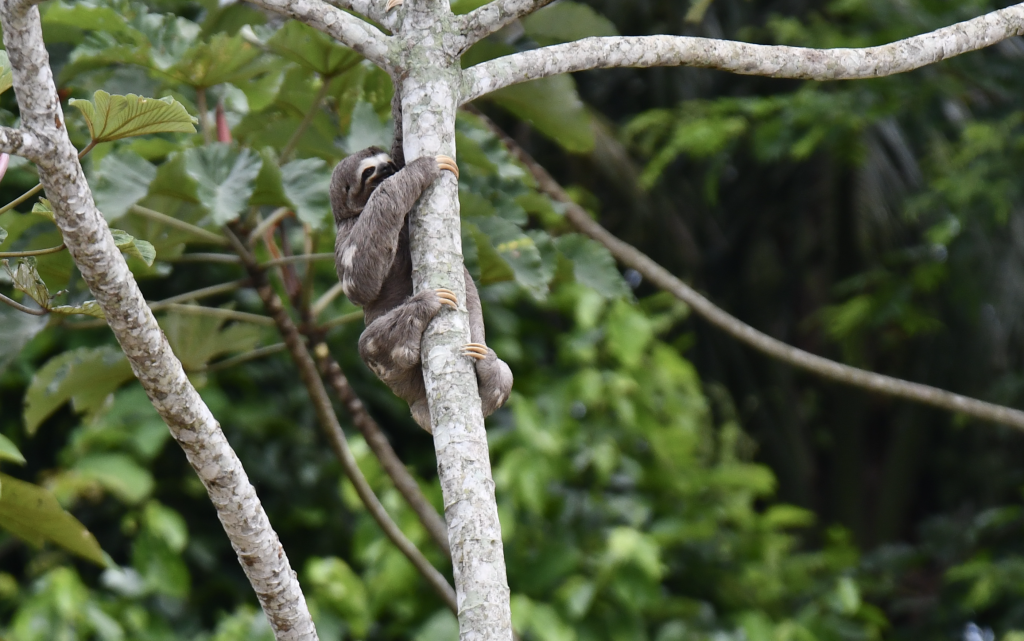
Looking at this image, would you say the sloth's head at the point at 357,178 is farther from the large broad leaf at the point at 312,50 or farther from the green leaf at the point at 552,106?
the green leaf at the point at 552,106

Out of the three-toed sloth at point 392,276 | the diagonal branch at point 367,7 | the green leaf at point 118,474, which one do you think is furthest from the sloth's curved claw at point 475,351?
the green leaf at point 118,474

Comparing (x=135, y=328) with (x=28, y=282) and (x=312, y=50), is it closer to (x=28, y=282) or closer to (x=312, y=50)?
(x=28, y=282)

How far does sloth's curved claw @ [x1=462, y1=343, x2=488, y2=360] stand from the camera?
1.82 metres

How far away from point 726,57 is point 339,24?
825 mm

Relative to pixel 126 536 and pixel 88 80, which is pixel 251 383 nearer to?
pixel 126 536

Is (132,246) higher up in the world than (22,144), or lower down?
higher up

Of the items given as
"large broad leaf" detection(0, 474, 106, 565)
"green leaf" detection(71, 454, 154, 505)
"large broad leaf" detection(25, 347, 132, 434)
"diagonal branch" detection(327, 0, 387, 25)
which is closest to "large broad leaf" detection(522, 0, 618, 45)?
"diagonal branch" detection(327, 0, 387, 25)

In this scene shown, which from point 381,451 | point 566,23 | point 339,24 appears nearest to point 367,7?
point 339,24

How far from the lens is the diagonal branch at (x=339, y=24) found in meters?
1.94

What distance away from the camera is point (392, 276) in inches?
97.3

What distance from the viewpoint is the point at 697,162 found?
7254 millimetres

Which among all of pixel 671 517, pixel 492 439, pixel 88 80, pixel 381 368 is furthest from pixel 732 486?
pixel 88 80

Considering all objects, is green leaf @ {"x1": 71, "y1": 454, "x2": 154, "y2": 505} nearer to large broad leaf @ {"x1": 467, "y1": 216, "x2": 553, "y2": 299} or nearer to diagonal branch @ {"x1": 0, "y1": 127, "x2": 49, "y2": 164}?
large broad leaf @ {"x1": 467, "y1": 216, "x2": 553, "y2": 299}

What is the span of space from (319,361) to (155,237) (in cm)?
65
